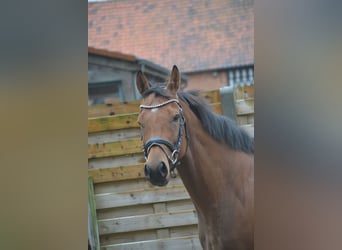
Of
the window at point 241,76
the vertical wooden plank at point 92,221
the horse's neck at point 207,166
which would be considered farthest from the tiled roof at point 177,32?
the vertical wooden plank at point 92,221

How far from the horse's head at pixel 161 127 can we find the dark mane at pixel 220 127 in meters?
0.05

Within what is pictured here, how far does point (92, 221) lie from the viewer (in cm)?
84

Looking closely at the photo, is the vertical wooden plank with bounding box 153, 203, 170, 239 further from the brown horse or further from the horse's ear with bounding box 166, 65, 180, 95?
the horse's ear with bounding box 166, 65, 180, 95

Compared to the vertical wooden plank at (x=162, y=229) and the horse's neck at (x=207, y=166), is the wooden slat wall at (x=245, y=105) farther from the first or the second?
the vertical wooden plank at (x=162, y=229)

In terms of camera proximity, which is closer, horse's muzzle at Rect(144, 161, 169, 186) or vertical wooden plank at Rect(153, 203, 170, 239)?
horse's muzzle at Rect(144, 161, 169, 186)

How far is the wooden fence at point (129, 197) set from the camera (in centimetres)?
83

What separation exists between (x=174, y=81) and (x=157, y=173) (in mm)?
178

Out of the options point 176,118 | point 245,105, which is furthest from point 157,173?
point 245,105

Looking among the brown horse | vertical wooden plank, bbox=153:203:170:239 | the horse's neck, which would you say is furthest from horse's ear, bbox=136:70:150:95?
vertical wooden plank, bbox=153:203:170:239

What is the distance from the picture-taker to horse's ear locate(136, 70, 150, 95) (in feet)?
2.61
